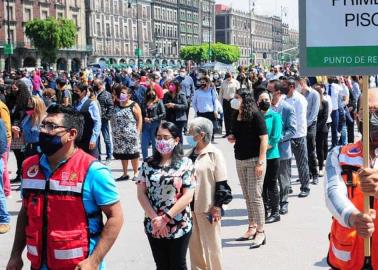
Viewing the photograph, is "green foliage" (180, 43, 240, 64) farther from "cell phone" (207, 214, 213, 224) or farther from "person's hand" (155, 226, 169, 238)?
"person's hand" (155, 226, 169, 238)

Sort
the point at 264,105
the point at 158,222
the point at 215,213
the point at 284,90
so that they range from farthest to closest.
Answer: the point at 284,90 → the point at 264,105 → the point at 215,213 → the point at 158,222

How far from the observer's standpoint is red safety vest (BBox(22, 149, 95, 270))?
3275mm

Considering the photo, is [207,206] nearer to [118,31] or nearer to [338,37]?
[338,37]

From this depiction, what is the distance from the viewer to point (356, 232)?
3.02 metres

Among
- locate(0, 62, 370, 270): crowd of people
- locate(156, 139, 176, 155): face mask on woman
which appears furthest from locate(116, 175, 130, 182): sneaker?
locate(156, 139, 176, 155): face mask on woman

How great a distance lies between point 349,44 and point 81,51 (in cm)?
8042

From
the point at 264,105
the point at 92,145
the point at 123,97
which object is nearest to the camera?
the point at 264,105

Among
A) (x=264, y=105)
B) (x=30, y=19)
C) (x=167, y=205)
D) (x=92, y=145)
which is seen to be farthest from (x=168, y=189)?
(x=30, y=19)

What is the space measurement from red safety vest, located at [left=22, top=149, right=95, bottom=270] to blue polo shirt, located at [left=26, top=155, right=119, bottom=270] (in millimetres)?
27

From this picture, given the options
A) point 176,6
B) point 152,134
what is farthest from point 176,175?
point 176,6

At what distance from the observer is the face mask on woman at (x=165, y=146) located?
15.5 feet

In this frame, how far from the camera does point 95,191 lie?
10.9ft

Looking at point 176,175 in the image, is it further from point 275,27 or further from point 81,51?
point 275,27

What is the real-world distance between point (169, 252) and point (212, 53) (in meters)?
118
